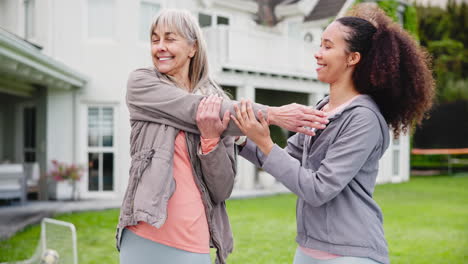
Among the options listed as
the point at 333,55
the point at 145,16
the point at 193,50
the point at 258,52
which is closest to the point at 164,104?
the point at 193,50

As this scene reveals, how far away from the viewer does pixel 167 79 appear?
1960 millimetres

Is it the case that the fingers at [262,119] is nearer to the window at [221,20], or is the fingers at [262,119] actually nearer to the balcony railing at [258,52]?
the balcony railing at [258,52]

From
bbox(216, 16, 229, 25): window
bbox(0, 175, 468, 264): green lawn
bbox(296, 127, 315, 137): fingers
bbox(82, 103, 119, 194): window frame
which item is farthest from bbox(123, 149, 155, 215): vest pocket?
bbox(216, 16, 229, 25): window

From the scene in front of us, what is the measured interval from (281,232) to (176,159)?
588cm

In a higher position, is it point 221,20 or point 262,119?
point 221,20

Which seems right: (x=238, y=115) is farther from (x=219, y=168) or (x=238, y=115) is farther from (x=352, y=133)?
(x=352, y=133)

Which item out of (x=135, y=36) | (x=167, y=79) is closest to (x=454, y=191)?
(x=135, y=36)

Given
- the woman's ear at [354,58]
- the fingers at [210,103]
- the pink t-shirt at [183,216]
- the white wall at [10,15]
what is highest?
the white wall at [10,15]

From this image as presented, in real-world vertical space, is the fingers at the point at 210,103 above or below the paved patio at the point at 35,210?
above

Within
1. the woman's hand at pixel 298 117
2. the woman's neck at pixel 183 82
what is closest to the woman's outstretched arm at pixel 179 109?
the woman's hand at pixel 298 117

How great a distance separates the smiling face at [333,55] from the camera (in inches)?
73.5

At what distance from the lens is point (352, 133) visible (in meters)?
1.74

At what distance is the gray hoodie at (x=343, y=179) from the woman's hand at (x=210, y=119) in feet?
0.61

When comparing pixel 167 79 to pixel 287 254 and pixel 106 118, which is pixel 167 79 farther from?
pixel 106 118
